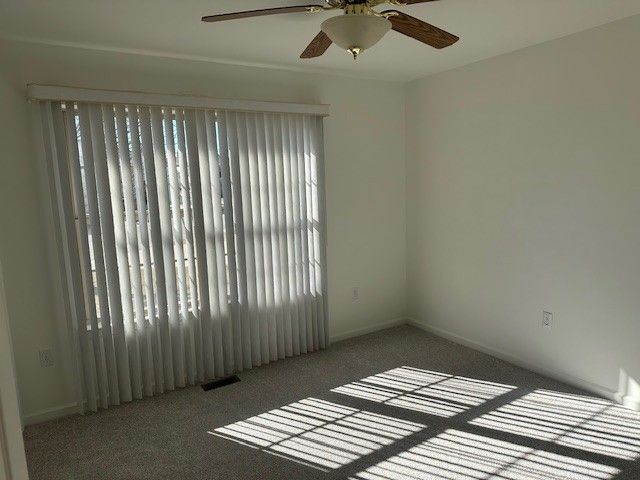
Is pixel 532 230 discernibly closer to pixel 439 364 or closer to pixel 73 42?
pixel 439 364

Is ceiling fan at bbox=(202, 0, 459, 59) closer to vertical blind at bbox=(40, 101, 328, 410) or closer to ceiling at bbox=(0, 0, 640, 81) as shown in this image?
ceiling at bbox=(0, 0, 640, 81)

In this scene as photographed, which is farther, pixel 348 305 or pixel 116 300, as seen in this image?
pixel 348 305

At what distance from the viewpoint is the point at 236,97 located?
3.30 metres

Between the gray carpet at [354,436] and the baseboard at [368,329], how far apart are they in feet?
2.24

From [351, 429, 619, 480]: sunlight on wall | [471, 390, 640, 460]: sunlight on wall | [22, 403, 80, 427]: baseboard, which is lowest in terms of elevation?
[351, 429, 619, 480]: sunlight on wall

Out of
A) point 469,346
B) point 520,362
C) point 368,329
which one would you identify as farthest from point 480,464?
point 368,329

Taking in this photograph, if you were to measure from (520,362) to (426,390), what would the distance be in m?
0.87

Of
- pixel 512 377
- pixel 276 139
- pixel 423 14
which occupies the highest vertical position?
pixel 423 14

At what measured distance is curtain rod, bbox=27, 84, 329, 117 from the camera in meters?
2.60

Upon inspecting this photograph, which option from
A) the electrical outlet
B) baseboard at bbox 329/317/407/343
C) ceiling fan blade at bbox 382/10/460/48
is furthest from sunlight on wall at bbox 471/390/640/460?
the electrical outlet

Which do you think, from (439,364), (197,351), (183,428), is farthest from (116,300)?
(439,364)

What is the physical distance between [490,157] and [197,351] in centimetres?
272

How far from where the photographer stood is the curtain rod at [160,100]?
2.60 metres

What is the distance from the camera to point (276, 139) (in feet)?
11.3
